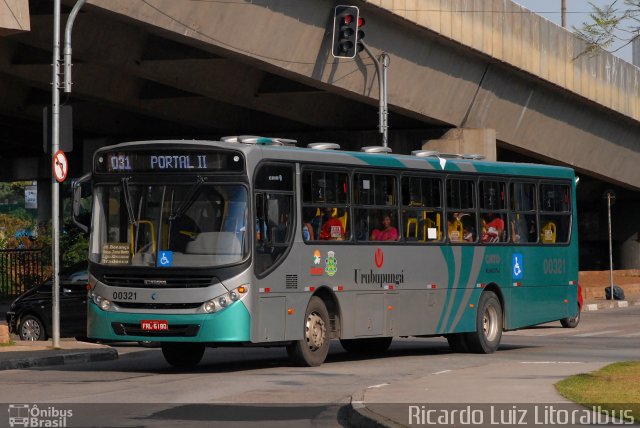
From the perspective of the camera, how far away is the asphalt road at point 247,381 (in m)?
13.4

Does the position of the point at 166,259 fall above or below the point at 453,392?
above

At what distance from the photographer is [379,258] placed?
810 inches

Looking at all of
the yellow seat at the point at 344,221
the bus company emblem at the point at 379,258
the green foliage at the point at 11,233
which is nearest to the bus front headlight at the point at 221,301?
the yellow seat at the point at 344,221

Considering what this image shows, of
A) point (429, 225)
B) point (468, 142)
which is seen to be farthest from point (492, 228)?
point (468, 142)

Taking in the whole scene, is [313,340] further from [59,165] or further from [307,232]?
[59,165]

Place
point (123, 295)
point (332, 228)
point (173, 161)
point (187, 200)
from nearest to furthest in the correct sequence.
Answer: point (187, 200), point (123, 295), point (173, 161), point (332, 228)

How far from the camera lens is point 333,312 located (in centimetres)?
1977

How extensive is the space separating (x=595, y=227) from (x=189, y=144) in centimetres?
4594

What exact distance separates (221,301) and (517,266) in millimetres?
7536

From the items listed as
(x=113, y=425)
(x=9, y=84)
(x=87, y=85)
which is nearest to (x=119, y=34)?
(x=87, y=85)

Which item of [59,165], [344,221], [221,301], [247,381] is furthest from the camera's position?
[59,165]

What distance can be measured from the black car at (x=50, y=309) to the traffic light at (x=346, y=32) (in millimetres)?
8181

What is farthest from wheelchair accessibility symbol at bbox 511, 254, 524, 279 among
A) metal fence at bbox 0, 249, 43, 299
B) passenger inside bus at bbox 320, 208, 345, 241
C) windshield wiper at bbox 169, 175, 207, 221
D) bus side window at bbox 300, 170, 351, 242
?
metal fence at bbox 0, 249, 43, 299

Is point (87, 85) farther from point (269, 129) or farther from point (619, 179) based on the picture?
point (619, 179)
